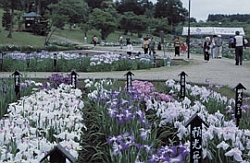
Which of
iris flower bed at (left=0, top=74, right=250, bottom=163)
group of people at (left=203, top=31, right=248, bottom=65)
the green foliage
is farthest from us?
the green foliage

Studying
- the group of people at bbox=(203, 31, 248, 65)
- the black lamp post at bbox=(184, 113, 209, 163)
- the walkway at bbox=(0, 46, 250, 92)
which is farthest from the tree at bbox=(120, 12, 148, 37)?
the black lamp post at bbox=(184, 113, 209, 163)

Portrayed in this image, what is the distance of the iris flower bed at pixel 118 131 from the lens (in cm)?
344

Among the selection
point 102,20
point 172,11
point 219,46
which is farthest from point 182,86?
point 172,11

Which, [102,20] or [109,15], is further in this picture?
[109,15]

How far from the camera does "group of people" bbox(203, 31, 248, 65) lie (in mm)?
16406

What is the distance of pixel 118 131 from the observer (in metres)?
4.64

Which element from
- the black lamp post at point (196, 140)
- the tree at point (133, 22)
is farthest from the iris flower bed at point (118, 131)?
the tree at point (133, 22)

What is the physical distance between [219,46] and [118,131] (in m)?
19.3

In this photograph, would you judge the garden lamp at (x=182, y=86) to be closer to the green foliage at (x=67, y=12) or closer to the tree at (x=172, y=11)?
the green foliage at (x=67, y=12)

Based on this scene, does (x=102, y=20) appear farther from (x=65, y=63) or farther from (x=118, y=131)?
(x=118, y=131)

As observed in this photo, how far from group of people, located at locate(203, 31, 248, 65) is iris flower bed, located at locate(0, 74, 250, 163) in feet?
33.7

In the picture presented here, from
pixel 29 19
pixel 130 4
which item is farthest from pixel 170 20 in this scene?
pixel 29 19

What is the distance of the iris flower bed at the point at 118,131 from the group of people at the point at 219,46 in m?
10.3

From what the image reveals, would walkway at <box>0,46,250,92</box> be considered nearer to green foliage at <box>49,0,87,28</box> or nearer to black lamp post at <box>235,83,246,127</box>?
black lamp post at <box>235,83,246,127</box>
